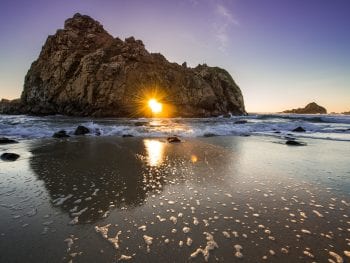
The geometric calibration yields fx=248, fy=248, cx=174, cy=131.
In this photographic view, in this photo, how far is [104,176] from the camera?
22.9 ft

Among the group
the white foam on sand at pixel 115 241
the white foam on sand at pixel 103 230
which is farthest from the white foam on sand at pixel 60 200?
the white foam on sand at pixel 115 241

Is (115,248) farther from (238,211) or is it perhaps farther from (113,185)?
(113,185)

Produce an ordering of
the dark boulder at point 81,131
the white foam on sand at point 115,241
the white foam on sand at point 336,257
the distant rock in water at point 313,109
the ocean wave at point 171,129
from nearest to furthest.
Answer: the white foam on sand at point 336,257 < the white foam on sand at point 115,241 < the ocean wave at point 171,129 < the dark boulder at point 81,131 < the distant rock in water at point 313,109

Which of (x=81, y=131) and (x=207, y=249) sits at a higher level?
(x=207, y=249)

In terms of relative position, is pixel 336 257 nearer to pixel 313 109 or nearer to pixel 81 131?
pixel 81 131

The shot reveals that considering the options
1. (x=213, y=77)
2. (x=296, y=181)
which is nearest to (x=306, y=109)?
(x=213, y=77)

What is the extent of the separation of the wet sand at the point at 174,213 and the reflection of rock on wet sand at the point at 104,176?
26mm

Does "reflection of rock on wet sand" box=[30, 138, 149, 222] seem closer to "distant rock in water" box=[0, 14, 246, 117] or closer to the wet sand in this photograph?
the wet sand

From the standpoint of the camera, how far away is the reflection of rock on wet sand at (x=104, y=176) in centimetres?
482

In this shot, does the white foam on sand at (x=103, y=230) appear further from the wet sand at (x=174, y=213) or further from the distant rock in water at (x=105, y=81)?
the distant rock in water at (x=105, y=81)

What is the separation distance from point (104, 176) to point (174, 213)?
10.8ft

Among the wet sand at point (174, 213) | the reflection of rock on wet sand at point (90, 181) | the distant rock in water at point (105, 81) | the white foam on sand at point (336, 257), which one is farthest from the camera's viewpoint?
the distant rock in water at point (105, 81)

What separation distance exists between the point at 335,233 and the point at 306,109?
539 ft

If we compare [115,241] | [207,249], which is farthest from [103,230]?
[207,249]
